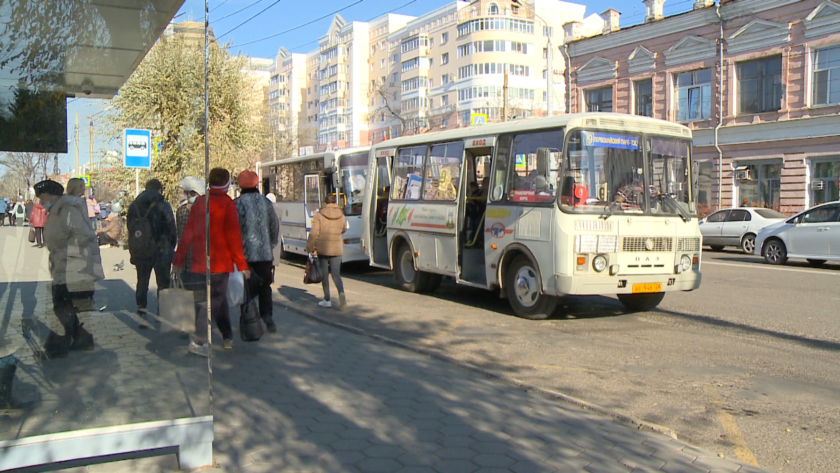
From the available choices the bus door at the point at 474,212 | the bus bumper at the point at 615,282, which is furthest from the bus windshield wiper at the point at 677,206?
the bus door at the point at 474,212

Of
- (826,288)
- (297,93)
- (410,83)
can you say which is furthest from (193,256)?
(297,93)

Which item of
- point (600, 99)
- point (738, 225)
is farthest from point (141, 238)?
point (600, 99)

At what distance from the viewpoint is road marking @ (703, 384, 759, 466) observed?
4539 mm

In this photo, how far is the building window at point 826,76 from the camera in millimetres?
27406

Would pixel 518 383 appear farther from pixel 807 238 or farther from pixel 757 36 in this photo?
pixel 757 36

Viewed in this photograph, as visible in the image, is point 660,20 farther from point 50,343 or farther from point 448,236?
point 50,343

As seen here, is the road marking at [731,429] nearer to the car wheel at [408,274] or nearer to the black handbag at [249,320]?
the black handbag at [249,320]

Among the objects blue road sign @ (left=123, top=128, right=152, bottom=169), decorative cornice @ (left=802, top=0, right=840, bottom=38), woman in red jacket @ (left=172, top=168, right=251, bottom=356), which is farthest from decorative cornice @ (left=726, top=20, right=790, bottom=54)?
blue road sign @ (left=123, top=128, right=152, bottom=169)

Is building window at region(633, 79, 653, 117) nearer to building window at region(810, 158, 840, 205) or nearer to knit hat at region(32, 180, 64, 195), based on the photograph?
building window at region(810, 158, 840, 205)

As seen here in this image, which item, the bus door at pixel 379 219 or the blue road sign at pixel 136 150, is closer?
the blue road sign at pixel 136 150

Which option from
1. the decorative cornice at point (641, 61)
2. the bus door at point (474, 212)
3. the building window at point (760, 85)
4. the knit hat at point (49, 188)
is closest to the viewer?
the knit hat at point (49, 188)

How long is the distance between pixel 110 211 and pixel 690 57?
3158 centimetres

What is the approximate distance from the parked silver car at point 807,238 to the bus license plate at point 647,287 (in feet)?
29.7

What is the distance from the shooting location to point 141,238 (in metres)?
5.01
